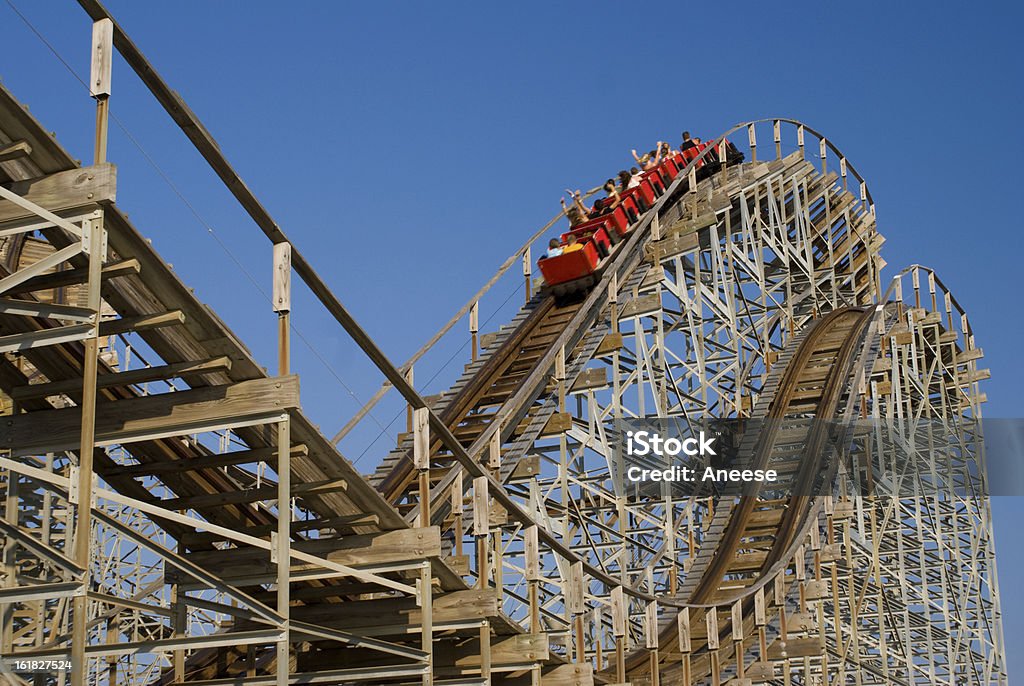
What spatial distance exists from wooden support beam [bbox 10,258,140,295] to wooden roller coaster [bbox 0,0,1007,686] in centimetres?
2

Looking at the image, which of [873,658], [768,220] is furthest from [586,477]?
[768,220]

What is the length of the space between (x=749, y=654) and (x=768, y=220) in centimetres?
943

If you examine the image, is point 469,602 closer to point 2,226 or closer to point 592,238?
point 2,226

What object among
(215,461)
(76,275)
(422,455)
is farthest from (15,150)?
(422,455)

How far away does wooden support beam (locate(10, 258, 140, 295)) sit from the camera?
605 cm

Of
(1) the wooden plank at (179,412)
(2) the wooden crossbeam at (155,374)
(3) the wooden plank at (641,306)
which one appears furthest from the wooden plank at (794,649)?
(2) the wooden crossbeam at (155,374)

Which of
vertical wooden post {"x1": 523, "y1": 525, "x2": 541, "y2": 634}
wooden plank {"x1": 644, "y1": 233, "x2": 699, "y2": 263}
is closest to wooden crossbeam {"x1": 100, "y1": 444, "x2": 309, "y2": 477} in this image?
vertical wooden post {"x1": 523, "y1": 525, "x2": 541, "y2": 634}

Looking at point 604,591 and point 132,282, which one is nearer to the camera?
point 132,282

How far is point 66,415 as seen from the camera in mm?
6922

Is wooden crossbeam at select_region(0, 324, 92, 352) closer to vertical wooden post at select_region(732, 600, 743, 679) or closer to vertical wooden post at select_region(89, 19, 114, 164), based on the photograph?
vertical wooden post at select_region(89, 19, 114, 164)

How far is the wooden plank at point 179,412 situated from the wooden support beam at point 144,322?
475 millimetres

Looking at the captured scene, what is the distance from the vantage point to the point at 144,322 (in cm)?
635

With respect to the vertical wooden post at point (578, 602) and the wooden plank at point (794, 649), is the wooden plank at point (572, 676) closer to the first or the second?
the vertical wooden post at point (578, 602)

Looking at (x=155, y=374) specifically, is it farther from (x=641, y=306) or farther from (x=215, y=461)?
(x=641, y=306)
